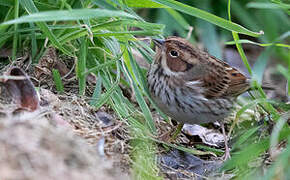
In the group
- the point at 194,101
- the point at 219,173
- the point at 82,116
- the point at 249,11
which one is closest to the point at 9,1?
the point at 82,116

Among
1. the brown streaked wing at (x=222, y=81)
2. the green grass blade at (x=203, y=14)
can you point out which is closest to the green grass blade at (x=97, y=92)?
the green grass blade at (x=203, y=14)

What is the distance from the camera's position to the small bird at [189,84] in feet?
13.1

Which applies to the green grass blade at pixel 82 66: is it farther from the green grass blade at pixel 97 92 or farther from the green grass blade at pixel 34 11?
the green grass blade at pixel 34 11

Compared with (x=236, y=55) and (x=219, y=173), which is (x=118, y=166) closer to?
(x=219, y=173)

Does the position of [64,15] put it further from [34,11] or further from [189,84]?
[189,84]

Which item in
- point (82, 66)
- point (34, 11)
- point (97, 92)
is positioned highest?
point (34, 11)

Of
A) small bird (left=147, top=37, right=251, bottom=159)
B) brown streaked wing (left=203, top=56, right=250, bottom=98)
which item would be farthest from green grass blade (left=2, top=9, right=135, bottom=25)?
brown streaked wing (left=203, top=56, right=250, bottom=98)

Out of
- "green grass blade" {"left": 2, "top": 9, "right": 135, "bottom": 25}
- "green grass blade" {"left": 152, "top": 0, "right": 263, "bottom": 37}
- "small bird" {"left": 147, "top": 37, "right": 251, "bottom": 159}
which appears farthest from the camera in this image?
"small bird" {"left": 147, "top": 37, "right": 251, "bottom": 159}

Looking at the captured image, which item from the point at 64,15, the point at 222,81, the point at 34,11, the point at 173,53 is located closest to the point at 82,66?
the point at 34,11

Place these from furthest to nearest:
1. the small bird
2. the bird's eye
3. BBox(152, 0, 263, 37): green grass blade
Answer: the bird's eye, the small bird, BBox(152, 0, 263, 37): green grass blade

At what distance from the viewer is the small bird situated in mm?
3988

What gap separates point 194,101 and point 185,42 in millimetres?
463

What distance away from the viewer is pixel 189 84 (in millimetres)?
4148

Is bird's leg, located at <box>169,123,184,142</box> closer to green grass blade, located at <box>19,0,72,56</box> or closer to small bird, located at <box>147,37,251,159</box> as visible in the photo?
small bird, located at <box>147,37,251,159</box>
